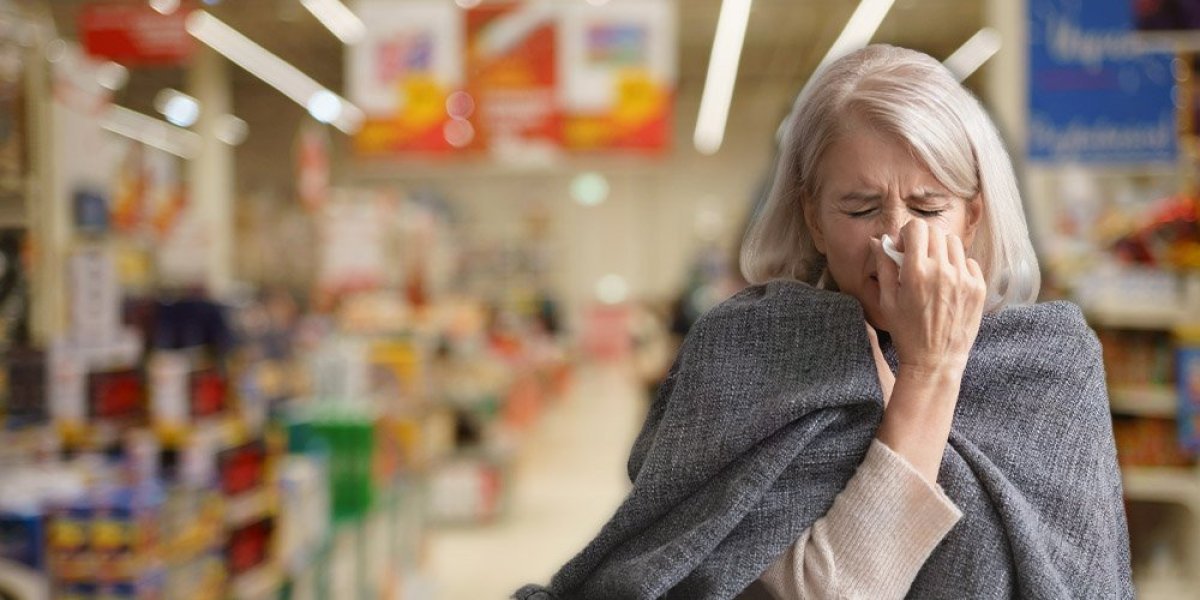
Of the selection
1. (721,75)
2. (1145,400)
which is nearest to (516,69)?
(1145,400)

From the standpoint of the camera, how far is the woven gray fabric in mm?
1198

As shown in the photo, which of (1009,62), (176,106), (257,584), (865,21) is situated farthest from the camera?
(176,106)

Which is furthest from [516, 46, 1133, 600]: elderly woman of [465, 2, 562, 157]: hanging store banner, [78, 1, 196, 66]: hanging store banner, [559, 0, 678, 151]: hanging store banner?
[78, 1, 196, 66]: hanging store banner

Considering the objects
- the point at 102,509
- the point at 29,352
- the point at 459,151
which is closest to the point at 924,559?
the point at 102,509

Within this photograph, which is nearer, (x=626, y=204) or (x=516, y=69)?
(x=516, y=69)

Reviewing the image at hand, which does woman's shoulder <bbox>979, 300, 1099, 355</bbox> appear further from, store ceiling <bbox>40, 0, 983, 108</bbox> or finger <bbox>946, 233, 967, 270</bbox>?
store ceiling <bbox>40, 0, 983, 108</bbox>

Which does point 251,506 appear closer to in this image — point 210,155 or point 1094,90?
point 1094,90

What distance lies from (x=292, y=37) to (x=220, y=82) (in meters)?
1.05

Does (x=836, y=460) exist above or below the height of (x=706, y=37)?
below

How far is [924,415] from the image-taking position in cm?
119

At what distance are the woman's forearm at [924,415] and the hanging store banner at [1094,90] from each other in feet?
15.8

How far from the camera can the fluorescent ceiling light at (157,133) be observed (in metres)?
16.3

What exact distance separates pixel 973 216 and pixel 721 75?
1651cm

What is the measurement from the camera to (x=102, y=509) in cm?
313
